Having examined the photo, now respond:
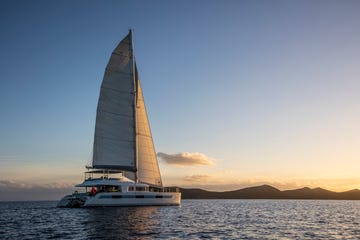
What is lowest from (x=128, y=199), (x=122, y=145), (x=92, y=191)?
(x=128, y=199)

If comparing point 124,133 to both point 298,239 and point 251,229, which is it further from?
point 298,239

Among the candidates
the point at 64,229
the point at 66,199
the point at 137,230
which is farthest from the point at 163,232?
the point at 66,199

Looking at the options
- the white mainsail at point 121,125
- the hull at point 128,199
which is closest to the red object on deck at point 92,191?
the hull at point 128,199

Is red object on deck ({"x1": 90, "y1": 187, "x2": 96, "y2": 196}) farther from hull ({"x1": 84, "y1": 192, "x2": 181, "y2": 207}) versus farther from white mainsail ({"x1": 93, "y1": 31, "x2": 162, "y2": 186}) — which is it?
white mainsail ({"x1": 93, "y1": 31, "x2": 162, "y2": 186})

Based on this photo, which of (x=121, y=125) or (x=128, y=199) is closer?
(x=128, y=199)

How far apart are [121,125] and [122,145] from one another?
3.21m

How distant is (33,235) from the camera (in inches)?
1245

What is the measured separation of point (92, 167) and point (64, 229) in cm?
2998

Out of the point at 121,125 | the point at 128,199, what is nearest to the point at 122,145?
the point at 121,125

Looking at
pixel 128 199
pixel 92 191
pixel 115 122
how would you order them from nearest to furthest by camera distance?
pixel 92 191
pixel 128 199
pixel 115 122

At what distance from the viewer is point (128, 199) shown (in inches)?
2436

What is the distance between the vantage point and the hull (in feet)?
198

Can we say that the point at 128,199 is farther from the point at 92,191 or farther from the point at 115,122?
the point at 115,122

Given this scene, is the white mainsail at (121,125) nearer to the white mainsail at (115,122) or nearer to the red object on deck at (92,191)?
the white mainsail at (115,122)
